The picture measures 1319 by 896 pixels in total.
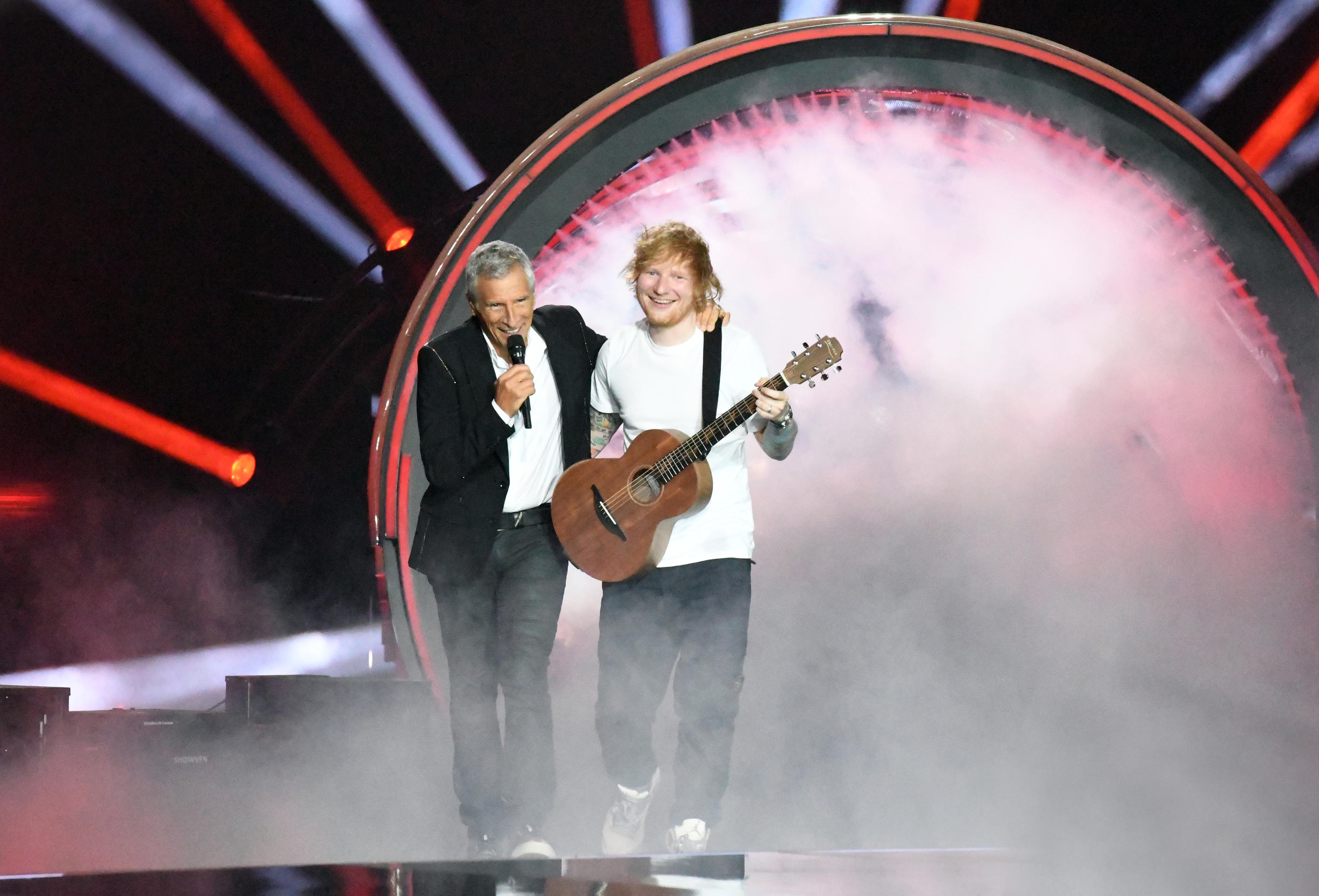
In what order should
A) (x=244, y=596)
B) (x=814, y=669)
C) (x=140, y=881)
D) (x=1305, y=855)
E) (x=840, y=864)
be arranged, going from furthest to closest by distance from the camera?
(x=244, y=596), (x=814, y=669), (x=1305, y=855), (x=840, y=864), (x=140, y=881)

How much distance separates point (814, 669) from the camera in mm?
4602

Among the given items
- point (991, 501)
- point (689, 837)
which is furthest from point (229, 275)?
point (689, 837)

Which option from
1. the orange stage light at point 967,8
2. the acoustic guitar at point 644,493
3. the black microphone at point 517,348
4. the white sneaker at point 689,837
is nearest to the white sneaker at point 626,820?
the white sneaker at point 689,837

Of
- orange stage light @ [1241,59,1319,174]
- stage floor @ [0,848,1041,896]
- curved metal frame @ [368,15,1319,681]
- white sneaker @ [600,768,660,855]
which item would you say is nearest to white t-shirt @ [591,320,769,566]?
white sneaker @ [600,768,660,855]

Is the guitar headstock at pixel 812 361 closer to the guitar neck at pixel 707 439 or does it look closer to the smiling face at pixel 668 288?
the guitar neck at pixel 707 439

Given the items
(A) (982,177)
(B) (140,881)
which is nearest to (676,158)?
(A) (982,177)

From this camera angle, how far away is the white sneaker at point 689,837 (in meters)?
3.17

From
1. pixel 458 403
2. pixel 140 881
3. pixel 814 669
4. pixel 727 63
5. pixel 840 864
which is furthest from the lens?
pixel 814 669

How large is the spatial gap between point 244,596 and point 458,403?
3.12m

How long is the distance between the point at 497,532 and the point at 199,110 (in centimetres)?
334

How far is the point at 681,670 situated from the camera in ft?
10.9

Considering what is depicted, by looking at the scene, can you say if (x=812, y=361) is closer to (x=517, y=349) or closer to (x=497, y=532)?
(x=517, y=349)

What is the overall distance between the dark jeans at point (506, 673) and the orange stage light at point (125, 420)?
2886 mm

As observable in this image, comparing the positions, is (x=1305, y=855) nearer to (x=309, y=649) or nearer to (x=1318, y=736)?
(x=1318, y=736)
